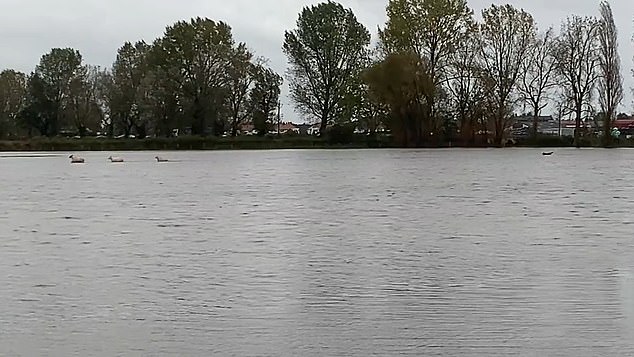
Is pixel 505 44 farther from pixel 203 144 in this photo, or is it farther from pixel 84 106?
pixel 84 106

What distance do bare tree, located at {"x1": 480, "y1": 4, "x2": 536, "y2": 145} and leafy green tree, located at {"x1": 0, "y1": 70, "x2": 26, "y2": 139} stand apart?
3599cm

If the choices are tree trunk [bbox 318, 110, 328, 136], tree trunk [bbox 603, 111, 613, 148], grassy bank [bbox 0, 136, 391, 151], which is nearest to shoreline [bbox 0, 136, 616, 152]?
grassy bank [bbox 0, 136, 391, 151]

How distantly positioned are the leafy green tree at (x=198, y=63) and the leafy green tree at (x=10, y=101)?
1426 cm

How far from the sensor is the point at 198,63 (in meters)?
62.4

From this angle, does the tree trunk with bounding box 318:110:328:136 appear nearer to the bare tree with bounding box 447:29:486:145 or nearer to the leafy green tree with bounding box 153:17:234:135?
the leafy green tree with bounding box 153:17:234:135

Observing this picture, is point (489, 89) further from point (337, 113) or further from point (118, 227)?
point (118, 227)

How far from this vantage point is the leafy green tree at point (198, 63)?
203 feet

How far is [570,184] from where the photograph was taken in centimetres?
2219

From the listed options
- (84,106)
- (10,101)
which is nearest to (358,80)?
(84,106)

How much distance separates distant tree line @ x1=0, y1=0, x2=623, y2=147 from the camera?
185 ft

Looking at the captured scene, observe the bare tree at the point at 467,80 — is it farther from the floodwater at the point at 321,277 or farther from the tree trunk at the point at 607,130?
the floodwater at the point at 321,277

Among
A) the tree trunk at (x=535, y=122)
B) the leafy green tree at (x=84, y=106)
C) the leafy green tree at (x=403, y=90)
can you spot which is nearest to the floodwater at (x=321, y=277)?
the leafy green tree at (x=403, y=90)

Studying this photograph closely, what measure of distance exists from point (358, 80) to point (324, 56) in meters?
4.47

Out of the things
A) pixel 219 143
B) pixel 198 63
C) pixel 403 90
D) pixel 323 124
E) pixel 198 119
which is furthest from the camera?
pixel 323 124
